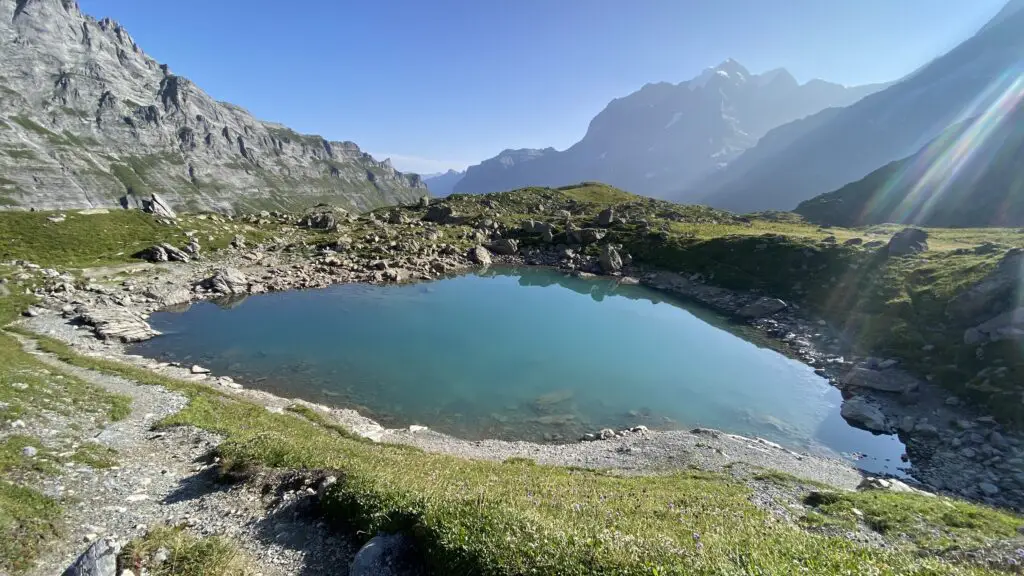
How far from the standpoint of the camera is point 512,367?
37875 millimetres

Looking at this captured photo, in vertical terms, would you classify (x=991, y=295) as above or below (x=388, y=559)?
below

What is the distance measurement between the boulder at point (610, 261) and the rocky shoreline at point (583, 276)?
0.24 m

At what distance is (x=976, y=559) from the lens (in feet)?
30.6

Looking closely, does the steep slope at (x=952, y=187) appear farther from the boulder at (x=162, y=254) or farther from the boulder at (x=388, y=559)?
the boulder at (x=162, y=254)

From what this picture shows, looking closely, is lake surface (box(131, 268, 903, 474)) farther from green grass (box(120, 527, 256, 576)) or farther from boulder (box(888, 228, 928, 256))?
boulder (box(888, 228, 928, 256))

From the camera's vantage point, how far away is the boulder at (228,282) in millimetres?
51844

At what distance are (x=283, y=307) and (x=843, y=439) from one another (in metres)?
58.4

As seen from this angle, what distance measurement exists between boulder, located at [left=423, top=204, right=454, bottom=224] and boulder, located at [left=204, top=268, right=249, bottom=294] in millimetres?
60223

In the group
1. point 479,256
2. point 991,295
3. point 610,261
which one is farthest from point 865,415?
point 479,256

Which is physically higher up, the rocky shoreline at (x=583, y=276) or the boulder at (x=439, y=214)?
the boulder at (x=439, y=214)

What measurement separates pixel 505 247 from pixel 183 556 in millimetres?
88937

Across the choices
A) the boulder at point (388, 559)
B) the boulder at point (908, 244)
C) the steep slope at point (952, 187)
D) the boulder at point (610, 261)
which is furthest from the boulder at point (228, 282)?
the steep slope at point (952, 187)

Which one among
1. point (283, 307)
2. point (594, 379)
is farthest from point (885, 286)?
point (283, 307)

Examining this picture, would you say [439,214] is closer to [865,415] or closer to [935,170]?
[865,415]
